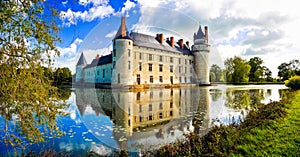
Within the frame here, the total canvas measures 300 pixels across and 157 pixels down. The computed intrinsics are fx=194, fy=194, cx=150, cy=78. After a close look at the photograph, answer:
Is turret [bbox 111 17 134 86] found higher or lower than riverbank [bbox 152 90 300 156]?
higher

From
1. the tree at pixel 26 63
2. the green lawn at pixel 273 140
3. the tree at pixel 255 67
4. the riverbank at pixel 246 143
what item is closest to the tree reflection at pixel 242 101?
the green lawn at pixel 273 140

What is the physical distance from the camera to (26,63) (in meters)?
2.24

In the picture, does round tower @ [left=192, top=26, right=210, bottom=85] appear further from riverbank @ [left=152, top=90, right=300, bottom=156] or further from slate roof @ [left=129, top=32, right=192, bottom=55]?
riverbank @ [left=152, top=90, right=300, bottom=156]

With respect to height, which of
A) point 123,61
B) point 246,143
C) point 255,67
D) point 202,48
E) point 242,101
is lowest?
point 246,143

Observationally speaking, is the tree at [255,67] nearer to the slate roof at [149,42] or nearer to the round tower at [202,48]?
the round tower at [202,48]

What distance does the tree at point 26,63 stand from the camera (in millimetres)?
2115

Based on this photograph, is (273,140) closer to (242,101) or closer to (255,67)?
(242,101)

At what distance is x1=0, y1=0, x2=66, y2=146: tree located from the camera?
83.3 inches

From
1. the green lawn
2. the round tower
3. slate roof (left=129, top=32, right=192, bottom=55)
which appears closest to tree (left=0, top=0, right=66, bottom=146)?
the green lawn

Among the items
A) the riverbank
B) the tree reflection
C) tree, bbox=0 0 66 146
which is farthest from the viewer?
the tree reflection

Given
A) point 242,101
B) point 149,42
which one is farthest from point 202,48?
point 149,42

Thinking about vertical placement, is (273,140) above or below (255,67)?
below

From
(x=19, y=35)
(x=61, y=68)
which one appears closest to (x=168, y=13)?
(x=61, y=68)

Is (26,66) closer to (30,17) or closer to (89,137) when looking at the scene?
(30,17)
